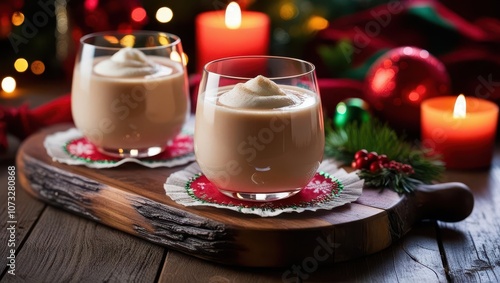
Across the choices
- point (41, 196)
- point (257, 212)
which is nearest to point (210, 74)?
point (257, 212)

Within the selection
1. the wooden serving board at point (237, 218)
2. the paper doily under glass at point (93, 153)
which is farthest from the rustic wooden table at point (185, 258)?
the paper doily under glass at point (93, 153)

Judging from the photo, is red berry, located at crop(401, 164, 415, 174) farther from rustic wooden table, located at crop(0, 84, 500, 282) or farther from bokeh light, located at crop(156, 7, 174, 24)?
bokeh light, located at crop(156, 7, 174, 24)

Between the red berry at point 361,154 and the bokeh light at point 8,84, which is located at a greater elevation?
the red berry at point 361,154

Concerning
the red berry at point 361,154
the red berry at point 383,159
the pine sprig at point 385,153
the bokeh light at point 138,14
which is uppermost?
the bokeh light at point 138,14

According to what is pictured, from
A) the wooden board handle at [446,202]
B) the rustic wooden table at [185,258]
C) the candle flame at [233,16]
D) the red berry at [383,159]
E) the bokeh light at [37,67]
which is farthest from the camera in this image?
the bokeh light at [37,67]

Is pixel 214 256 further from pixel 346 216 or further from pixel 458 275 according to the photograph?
pixel 458 275

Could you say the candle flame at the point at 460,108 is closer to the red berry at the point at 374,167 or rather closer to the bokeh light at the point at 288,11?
the red berry at the point at 374,167

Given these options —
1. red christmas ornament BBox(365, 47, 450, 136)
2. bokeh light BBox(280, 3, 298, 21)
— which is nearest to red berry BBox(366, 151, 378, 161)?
red christmas ornament BBox(365, 47, 450, 136)
